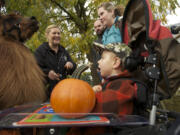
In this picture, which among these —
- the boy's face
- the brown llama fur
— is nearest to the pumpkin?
the boy's face

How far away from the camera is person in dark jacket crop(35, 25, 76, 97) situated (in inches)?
151

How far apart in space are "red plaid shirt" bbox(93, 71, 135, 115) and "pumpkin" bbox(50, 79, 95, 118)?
3.1 inches

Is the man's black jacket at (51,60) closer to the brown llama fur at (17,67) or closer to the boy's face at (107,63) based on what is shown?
the brown llama fur at (17,67)

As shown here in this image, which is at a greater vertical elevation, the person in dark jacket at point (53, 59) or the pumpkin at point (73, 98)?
the person in dark jacket at point (53, 59)

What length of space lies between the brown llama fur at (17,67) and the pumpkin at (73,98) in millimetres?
576

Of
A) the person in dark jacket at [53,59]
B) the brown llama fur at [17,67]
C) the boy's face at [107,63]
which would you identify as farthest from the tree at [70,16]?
Result: the boy's face at [107,63]

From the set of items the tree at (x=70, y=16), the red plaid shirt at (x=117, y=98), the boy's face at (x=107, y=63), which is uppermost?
the tree at (x=70, y=16)

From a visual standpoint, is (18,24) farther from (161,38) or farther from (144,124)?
(144,124)

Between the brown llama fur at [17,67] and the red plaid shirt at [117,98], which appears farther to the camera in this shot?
the brown llama fur at [17,67]

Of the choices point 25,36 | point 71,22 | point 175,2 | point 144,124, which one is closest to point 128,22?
point 144,124

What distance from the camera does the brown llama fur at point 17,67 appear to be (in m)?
2.04

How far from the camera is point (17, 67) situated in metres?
2.24

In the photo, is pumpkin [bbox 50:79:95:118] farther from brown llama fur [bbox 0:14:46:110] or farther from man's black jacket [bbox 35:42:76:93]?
man's black jacket [bbox 35:42:76:93]

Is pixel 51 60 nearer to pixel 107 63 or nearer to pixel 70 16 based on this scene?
pixel 107 63
